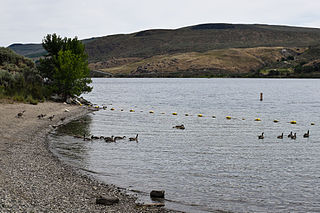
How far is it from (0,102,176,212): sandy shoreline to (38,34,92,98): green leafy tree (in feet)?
87.0

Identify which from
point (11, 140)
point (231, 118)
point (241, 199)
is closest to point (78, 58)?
point (231, 118)

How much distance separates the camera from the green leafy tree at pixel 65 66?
5184cm

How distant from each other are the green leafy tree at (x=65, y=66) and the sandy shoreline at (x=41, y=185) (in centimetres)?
2653

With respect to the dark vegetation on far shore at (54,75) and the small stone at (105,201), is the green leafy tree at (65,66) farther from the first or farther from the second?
the small stone at (105,201)

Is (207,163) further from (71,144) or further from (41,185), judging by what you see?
(71,144)

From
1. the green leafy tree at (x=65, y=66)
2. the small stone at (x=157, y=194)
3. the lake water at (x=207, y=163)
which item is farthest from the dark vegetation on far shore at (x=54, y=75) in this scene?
the small stone at (x=157, y=194)

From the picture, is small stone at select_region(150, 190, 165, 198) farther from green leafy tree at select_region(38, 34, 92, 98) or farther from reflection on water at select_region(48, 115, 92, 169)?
green leafy tree at select_region(38, 34, 92, 98)

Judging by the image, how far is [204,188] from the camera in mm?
16734

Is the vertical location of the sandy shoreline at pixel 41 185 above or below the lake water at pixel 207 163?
above

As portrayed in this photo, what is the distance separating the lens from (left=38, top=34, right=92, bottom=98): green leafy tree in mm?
51844

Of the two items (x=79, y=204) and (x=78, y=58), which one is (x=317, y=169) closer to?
(x=79, y=204)

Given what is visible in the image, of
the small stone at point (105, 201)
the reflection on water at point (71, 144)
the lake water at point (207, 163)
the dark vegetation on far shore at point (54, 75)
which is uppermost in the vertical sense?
the dark vegetation on far shore at point (54, 75)

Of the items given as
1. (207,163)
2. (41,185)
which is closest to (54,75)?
(207,163)

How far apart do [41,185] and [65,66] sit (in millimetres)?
38655
